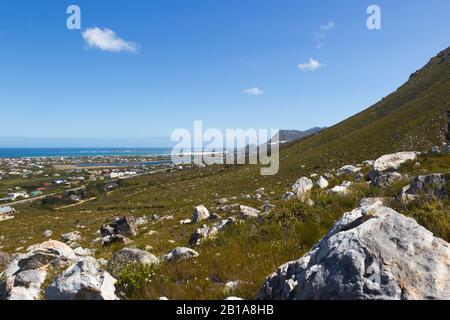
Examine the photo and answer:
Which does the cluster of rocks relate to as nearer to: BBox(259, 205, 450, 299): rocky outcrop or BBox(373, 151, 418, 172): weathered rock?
BBox(259, 205, 450, 299): rocky outcrop

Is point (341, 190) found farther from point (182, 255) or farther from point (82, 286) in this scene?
point (82, 286)

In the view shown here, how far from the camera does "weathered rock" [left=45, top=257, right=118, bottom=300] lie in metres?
5.80

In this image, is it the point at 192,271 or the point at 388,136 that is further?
the point at 388,136

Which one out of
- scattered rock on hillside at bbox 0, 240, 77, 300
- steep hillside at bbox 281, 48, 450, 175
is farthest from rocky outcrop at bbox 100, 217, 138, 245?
steep hillside at bbox 281, 48, 450, 175

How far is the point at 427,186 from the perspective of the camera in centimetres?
932

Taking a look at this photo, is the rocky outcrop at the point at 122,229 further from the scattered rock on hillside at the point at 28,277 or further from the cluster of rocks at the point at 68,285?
the cluster of rocks at the point at 68,285

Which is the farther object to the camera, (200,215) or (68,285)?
(200,215)

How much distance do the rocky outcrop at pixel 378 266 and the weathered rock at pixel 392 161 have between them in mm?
17071

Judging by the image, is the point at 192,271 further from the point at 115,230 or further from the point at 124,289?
the point at 115,230

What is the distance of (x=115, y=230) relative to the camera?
26188 millimetres

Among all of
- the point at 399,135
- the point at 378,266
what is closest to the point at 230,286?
the point at 378,266

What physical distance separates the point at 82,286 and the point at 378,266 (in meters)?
4.98
